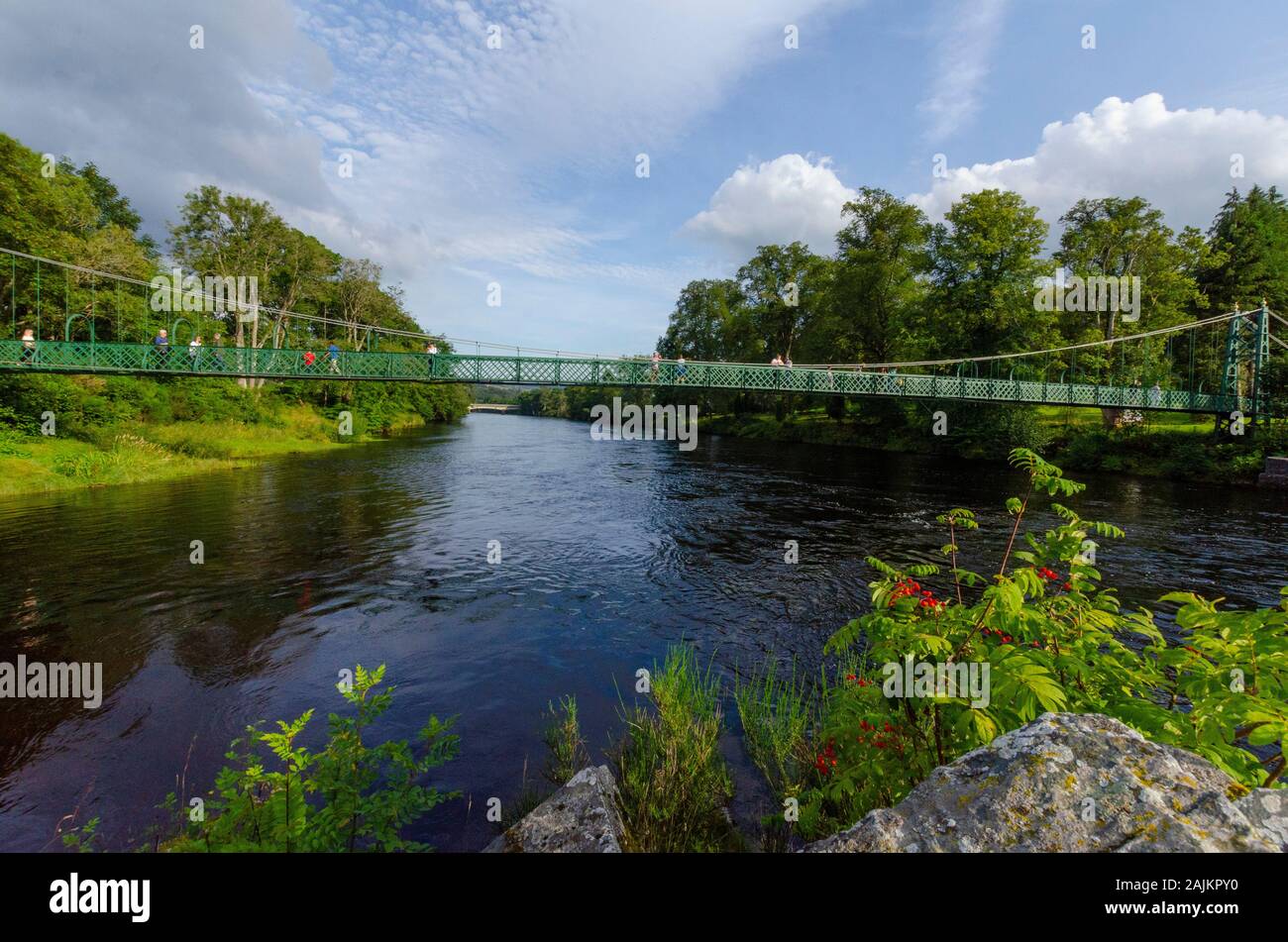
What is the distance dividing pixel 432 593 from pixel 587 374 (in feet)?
85.8

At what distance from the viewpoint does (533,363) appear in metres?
35.0

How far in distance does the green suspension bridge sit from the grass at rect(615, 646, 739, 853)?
25634mm

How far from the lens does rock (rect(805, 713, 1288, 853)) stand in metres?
2.22

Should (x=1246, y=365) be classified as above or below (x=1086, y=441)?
above

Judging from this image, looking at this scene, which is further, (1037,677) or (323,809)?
(323,809)

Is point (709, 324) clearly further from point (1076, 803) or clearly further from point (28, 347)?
point (1076, 803)

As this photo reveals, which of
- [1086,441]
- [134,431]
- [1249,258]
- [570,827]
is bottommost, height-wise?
[570,827]

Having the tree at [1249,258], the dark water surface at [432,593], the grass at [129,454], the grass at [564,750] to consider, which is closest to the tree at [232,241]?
the grass at [129,454]

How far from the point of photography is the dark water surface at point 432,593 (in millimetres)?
6934

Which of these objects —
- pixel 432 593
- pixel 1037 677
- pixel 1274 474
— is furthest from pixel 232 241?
pixel 1274 474

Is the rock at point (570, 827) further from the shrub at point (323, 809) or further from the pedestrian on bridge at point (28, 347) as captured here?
the pedestrian on bridge at point (28, 347)

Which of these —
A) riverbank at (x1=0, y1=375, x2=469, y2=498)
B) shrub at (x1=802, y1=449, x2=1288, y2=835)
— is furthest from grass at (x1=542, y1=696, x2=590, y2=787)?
riverbank at (x1=0, y1=375, x2=469, y2=498)

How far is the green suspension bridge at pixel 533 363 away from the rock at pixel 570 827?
27.1 meters

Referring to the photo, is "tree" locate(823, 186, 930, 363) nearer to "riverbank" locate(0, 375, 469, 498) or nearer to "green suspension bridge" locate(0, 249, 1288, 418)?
"green suspension bridge" locate(0, 249, 1288, 418)
